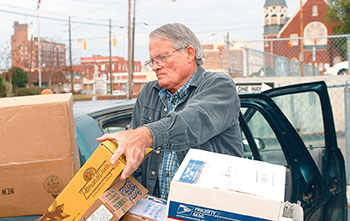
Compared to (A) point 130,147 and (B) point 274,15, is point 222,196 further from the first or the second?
(B) point 274,15

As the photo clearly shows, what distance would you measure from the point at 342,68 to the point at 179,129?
1576cm

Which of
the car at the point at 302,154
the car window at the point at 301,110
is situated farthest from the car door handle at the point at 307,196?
the car window at the point at 301,110

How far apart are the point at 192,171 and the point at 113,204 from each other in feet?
1.01

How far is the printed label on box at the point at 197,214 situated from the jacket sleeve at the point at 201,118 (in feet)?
0.91

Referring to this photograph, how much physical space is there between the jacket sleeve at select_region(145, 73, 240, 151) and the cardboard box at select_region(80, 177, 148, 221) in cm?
22

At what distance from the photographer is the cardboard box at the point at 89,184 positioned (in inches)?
58.1

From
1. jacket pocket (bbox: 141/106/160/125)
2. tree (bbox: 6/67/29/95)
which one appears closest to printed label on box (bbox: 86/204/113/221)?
jacket pocket (bbox: 141/106/160/125)

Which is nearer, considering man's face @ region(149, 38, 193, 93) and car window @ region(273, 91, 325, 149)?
man's face @ region(149, 38, 193, 93)

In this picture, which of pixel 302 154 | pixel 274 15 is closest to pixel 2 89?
pixel 302 154

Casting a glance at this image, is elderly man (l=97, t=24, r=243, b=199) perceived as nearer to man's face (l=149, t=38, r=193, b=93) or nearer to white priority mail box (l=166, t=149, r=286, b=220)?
man's face (l=149, t=38, r=193, b=93)

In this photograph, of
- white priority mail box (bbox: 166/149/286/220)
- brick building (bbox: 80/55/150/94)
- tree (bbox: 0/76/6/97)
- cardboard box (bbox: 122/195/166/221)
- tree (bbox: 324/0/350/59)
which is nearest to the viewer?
white priority mail box (bbox: 166/149/286/220)

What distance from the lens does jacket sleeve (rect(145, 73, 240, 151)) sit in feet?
5.07

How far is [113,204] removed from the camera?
1473 millimetres

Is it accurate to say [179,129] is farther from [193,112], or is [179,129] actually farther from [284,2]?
[284,2]
